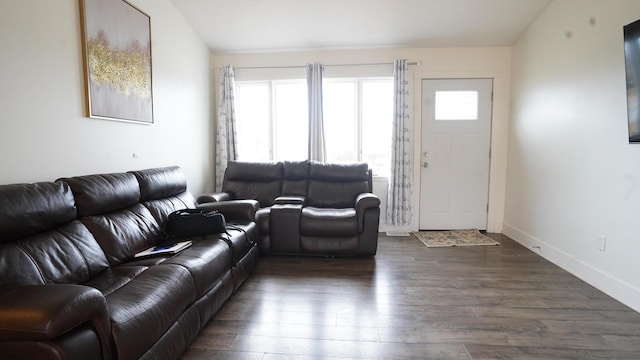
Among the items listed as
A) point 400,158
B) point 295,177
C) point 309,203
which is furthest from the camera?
point 400,158

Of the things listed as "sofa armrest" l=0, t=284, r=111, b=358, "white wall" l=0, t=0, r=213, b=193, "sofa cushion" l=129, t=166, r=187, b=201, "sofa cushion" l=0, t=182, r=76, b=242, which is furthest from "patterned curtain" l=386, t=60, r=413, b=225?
"sofa armrest" l=0, t=284, r=111, b=358

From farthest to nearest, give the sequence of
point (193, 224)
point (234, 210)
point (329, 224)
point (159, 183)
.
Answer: point (329, 224) < point (234, 210) < point (159, 183) < point (193, 224)

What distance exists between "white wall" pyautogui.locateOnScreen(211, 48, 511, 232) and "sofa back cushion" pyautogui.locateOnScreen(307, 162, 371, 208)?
855 millimetres

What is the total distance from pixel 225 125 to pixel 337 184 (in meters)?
1.79

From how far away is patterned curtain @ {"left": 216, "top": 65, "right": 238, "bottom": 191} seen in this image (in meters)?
4.45

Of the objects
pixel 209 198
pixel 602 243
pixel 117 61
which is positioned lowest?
pixel 602 243

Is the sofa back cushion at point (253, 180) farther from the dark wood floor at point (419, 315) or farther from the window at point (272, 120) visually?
the dark wood floor at point (419, 315)

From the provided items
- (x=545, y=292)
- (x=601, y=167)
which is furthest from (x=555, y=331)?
(x=601, y=167)

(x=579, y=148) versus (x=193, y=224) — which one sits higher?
(x=579, y=148)

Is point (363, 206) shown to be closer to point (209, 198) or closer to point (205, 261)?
point (209, 198)

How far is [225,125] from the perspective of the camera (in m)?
4.52

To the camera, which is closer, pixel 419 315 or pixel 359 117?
pixel 419 315

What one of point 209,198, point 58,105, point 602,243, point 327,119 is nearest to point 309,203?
point 209,198

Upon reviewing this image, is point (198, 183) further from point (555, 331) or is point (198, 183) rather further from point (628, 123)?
point (628, 123)
